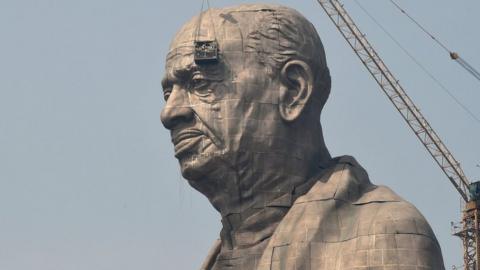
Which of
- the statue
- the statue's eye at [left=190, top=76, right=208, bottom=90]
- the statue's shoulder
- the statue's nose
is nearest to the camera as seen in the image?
the statue's shoulder

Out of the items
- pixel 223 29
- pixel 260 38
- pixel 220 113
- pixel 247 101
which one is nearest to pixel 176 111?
pixel 220 113

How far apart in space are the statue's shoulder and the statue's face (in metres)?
1.64

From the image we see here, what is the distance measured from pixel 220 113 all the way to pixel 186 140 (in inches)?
38.8

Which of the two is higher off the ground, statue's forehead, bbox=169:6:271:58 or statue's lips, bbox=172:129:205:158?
statue's forehead, bbox=169:6:271:58

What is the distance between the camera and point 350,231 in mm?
33906

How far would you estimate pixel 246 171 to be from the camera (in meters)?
34.9

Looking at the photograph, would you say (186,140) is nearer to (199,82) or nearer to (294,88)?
(199,82)

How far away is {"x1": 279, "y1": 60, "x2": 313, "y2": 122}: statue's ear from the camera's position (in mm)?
35250

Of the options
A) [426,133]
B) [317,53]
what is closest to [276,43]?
[317,53]

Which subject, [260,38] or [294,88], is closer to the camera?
[260,38]

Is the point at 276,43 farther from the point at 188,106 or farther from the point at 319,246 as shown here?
the point at 319,246

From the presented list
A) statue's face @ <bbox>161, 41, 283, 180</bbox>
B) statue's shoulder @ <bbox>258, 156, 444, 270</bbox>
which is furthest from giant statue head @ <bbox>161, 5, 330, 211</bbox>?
statue's shoulder @ <bbox>258, 156, 444, 270</bbox>

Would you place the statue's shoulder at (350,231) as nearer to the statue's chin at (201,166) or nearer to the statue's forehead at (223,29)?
the statue's chin at (201,166)

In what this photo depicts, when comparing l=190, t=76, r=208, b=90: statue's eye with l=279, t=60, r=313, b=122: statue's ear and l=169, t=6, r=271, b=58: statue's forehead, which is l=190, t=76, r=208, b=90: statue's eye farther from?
l=279, t=60, r=313, b=122: statue's ear
